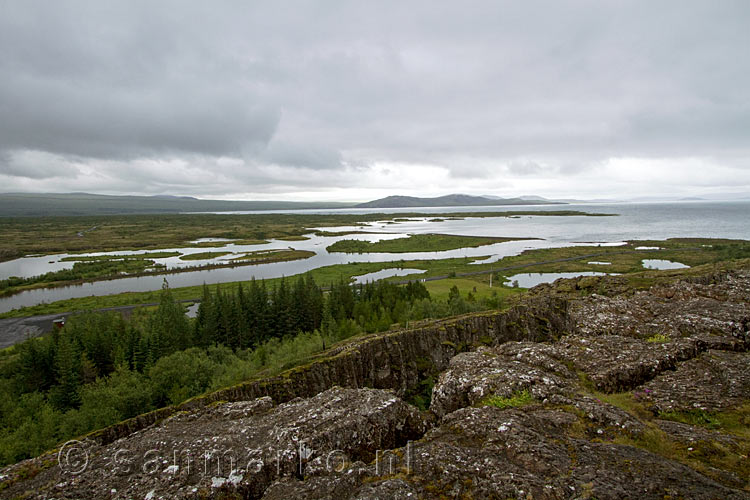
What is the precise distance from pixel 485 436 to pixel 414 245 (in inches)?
4705

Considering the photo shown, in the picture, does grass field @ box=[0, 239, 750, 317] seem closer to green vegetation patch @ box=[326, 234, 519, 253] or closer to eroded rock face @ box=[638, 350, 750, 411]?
green vegetation patch @ box=[326, 234, 519, 253]

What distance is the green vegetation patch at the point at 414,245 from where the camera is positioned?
393 feet

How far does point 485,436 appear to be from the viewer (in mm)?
9227

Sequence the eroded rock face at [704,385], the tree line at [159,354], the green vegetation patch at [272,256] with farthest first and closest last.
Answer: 1. the green vegetation patch at [272,256]
2. the tree line at [159,354]
3. the eroded rock face at [704,385]

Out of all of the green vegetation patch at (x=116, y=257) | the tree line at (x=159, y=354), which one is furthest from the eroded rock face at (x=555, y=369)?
the green vegetation patch at (x=116, y=257)

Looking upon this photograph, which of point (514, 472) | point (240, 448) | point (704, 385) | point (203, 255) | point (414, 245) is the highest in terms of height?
point (704, 385)

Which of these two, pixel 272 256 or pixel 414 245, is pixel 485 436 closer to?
pixel 272 256

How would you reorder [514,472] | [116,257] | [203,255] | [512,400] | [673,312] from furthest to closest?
[203,255], [116,257], [673,312], [512,400], [514,472]

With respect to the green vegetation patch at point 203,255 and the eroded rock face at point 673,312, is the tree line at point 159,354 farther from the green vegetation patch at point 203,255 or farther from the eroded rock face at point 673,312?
the green vegetation patch at point 203,255

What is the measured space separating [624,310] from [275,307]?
37.7m

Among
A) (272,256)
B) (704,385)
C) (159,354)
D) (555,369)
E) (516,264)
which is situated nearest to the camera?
(704,385)

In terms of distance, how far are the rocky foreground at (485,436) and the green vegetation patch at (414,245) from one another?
4055 inches

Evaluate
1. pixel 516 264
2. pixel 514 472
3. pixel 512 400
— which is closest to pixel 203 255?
pixel 516 264

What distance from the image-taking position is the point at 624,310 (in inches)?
723
